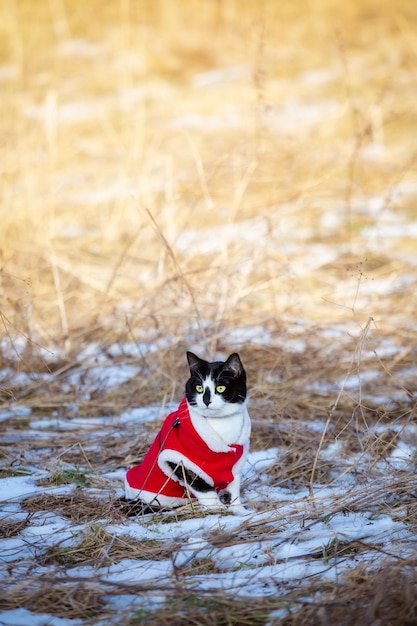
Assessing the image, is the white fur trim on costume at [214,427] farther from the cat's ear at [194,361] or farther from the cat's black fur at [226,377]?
the cat's ear at [194,361]

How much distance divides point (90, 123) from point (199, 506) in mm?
8299

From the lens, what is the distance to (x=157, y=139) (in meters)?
6.73

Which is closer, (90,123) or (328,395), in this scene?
(328,395)

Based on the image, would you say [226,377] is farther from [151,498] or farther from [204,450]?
[151,498]

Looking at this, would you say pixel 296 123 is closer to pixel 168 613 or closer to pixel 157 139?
pixel 157 139

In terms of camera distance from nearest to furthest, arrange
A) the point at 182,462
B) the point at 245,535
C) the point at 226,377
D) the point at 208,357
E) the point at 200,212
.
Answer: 1. the point at 245,535
2. the point at 182,462
3. the point at 226,377
4. the point at 208,357
5. the point at 200,212

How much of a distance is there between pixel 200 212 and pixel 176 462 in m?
4.57

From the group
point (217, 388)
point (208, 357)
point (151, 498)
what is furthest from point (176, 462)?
point (208, 357)

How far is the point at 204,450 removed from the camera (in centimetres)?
242

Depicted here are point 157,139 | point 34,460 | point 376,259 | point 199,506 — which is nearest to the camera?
point 199,506

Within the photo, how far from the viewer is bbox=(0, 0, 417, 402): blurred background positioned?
13.6 feet

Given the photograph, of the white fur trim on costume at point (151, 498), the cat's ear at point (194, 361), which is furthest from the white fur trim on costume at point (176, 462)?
the cat's ear at point (194, 361)

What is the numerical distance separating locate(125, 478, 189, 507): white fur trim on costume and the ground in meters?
0.06

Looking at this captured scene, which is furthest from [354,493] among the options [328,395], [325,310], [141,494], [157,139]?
[157,139]
